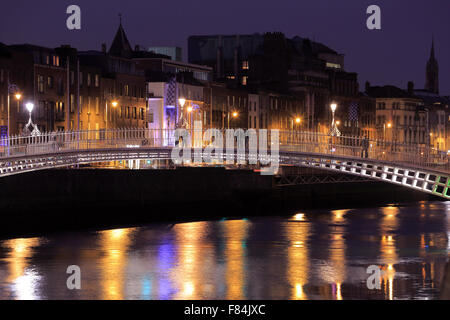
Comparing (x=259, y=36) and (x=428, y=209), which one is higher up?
(x=259, y=36)

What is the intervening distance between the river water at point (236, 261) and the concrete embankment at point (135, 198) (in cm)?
331

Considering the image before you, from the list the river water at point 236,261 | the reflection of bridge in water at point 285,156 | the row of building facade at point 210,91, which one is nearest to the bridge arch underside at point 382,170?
the reflection of bridge in water at point 285,156

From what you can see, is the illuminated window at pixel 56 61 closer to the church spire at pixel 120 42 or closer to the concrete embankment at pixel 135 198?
the concrete embankment at pixel 135 198

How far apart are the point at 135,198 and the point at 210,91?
33446mm

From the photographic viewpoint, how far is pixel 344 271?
35.4 metres

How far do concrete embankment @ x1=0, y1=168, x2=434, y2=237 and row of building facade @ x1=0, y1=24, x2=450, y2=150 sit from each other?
206 inches

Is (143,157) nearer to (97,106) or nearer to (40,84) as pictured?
(40,84)

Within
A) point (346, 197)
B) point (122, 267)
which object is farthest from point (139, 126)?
point (122, 267)

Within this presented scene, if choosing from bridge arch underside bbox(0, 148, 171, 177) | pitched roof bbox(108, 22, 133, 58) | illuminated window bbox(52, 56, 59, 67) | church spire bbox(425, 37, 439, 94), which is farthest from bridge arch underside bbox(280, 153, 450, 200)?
church spire bbox(425, 37, 439, 94)

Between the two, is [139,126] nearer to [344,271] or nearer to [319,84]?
[319,84]

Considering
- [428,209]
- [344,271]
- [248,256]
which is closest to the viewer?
[344,271]

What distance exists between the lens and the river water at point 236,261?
31562 millimetres

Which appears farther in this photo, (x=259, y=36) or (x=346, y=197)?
(x=259, y=36)

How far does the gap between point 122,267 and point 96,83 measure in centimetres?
3772
